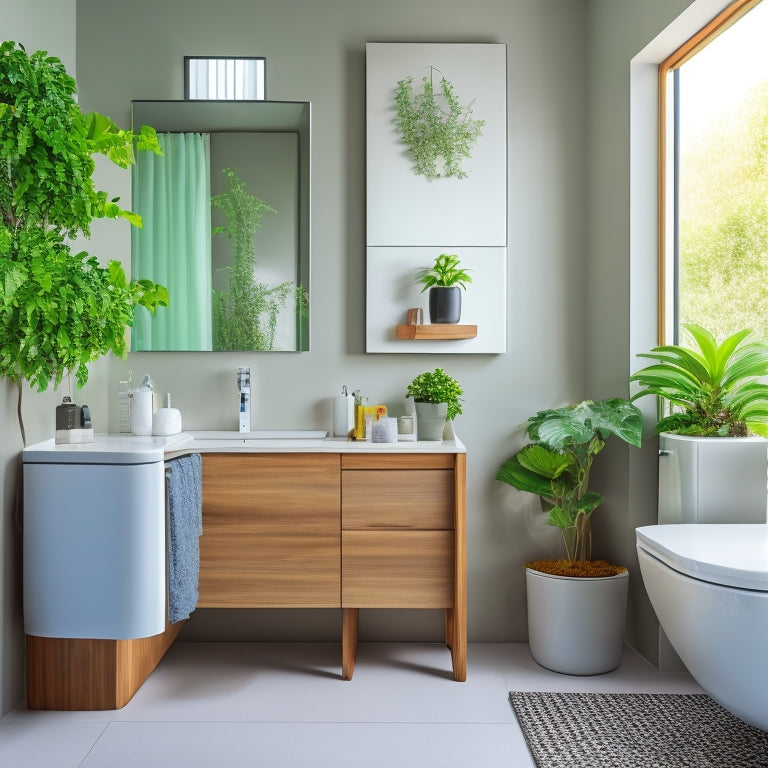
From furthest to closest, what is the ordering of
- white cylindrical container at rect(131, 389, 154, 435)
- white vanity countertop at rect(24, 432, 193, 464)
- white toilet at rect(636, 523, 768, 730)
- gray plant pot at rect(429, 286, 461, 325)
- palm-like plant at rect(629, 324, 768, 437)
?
gray plant pot at rect(429, 286, 461, 325)
white cylindrical container at rect(131, 389, 154, 435)
palm-like plant at rect(629, 324, 768, 437)
white vanity countertop at rect(24, 432, 193, 464)
white toilet at rect(636, 523, 768, 730)

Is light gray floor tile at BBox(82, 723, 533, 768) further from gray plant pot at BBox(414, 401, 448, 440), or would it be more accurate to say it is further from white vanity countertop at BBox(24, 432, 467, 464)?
gray plant pot at BBox(414, 401, 448, 440)

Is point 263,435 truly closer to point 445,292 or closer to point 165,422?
point 165,422

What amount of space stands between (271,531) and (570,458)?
110cm

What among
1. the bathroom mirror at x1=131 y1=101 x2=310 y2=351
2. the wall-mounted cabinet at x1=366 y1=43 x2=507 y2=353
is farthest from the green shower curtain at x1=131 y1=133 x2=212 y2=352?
the wall-mounted cabinet at x1=366 y1=43 x2=507 y2=353

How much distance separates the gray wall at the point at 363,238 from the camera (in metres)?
2.74

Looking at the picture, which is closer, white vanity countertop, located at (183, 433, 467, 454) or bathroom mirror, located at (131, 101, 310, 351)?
white vanity countertop, located at (183, 433, 467, 454)

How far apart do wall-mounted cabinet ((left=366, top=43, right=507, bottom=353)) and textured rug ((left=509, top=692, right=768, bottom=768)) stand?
4.23 ft

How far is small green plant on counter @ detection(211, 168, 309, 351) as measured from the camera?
8.93 feet

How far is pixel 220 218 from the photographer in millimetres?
2719

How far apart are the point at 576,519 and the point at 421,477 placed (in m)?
0.65

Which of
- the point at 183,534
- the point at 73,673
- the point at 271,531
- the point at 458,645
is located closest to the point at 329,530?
the point at 271,531

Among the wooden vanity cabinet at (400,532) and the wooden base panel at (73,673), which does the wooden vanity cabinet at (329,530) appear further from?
the wooden base panel at (73,673)

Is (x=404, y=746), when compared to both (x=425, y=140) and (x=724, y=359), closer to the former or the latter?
(x=724, y=359)

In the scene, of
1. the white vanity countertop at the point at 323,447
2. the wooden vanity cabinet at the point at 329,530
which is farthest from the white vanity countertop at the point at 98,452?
the wooden vanity cabinet at the point at 329,530
